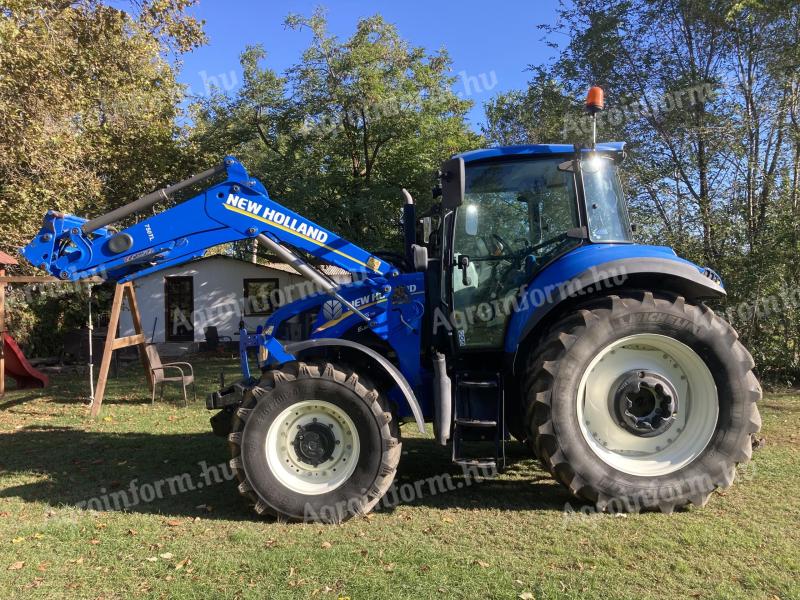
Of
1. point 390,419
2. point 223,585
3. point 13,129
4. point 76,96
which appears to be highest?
point 76,96

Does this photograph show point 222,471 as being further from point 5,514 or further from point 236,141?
point 236,141

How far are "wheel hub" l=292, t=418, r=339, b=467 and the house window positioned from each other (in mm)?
14882

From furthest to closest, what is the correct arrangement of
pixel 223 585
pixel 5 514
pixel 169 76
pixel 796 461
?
pixel 169 76
pixel 796 461
pixel 5 514
pixel 223 585

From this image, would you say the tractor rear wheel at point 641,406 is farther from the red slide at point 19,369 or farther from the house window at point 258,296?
the house window at point 258,296

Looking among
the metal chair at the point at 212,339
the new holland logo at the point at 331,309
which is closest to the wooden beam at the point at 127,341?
the new holland logo at the point at 331,309

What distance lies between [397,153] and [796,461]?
11.7 meters

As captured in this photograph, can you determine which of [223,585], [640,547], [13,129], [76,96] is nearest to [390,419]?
[223,585]

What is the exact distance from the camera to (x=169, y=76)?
1644cm

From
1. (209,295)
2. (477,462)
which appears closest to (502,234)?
(477,462)

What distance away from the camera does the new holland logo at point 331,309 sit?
4821 mm

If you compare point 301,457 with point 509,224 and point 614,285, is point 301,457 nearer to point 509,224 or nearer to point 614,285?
point 509,224

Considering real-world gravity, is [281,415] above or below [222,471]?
above

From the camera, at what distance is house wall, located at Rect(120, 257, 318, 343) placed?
18219 mm

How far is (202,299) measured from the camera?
18438 mm
